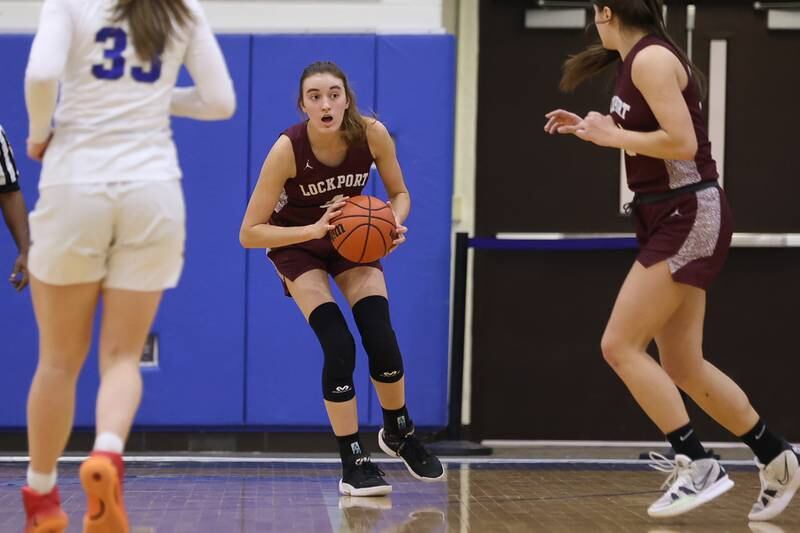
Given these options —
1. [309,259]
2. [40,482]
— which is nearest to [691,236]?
[309,259]

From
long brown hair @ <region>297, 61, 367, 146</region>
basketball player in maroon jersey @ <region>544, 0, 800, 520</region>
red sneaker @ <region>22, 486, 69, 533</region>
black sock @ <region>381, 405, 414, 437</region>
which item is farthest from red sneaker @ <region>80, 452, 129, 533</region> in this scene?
long brown hair @ <region>297, 61, 367, 146</region>

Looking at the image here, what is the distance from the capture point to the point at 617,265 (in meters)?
6.87

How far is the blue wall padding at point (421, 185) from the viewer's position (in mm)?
6363

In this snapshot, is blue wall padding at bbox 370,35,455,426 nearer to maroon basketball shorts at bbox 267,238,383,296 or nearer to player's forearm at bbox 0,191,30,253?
maroon basketball shorts at bbox 267,238,383,296

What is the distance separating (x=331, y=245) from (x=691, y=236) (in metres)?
1.42

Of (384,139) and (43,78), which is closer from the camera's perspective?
(43,78)

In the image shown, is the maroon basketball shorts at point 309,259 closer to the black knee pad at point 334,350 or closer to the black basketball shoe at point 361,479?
the black knee pad at point 334,350

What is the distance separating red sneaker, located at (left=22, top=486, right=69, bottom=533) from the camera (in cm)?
316

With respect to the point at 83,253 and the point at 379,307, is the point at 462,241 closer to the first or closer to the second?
the point at 379,307

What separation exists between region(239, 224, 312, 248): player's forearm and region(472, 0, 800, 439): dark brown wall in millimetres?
2569

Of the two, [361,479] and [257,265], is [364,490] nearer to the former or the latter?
[361,479]

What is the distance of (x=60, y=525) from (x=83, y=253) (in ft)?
2.34

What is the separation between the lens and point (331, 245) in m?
4.70

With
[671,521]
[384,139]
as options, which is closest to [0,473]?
[384,139]
